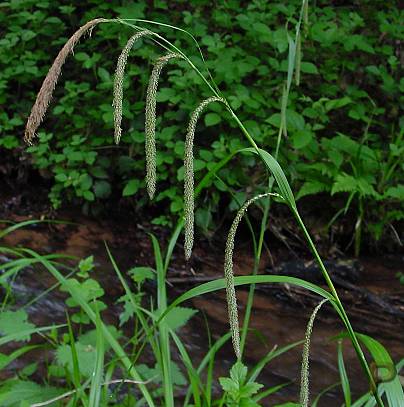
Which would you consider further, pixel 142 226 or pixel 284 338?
pixel 142 226

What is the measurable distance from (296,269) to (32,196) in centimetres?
173

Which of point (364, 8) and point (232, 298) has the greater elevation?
point (364, 8)

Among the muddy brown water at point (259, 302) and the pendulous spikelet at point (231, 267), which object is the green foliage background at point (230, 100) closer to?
the muddy brown water at point (259, 302)

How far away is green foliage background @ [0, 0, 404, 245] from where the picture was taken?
3.53 metres

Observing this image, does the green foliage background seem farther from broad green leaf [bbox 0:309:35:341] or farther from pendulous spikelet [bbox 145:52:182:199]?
pendulous spikelet [bbox 145:52:182:199]

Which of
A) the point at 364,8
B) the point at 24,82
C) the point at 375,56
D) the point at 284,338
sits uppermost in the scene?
the point at 364,8

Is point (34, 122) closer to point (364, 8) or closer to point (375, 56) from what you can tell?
point (375, 56)

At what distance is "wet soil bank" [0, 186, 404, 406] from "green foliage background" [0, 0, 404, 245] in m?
0.21

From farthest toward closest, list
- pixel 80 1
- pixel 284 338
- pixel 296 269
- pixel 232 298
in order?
pixel 80 1
pixel 296 269
pixel 284 338
pixel 232 298

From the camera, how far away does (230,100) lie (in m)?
3.47

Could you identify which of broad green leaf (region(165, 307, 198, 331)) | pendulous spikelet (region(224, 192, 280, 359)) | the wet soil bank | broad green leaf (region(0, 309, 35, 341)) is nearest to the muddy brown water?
the wet soil bank

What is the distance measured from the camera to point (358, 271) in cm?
355

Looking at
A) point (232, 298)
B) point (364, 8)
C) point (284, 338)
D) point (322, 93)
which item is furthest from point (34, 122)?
point (364, 8)

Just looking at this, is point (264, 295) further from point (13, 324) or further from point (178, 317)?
point (13, 324)
